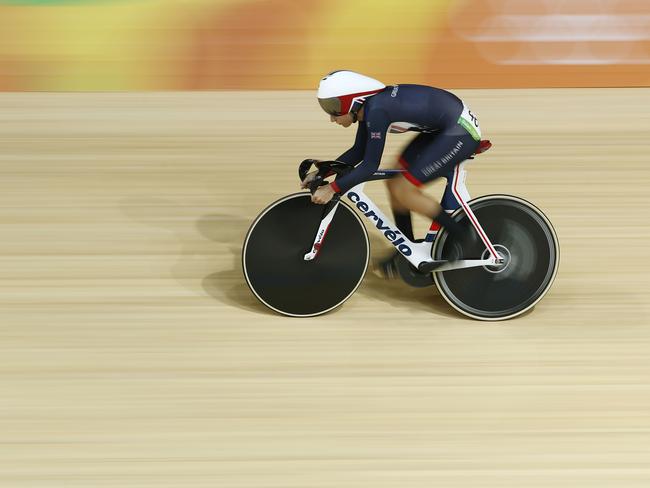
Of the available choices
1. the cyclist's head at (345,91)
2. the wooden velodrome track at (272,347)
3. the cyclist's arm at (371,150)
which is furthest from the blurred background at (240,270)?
the cyclist's head at (345,91)

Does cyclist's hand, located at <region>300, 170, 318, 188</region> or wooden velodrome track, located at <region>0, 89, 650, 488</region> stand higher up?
cyclist's hand, located at <region>300, 170, 318, 188</region>

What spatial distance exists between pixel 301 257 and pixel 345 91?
0.80 m

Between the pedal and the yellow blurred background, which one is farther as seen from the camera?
the yellow blurred background

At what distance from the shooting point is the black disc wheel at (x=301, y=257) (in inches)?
166

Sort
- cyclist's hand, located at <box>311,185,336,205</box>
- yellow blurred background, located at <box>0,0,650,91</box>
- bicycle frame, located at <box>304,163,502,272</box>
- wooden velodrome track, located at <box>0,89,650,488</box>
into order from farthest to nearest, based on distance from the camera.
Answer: yellow blurred background, located at <box>0,0,650,91</box> < bicycle frame, located at <box>304,163,502,272</box> < cyclist's hand, located at <box>311,185,336,205</box> < wooden velodrome track, located at <box>0,89,650,488</box>

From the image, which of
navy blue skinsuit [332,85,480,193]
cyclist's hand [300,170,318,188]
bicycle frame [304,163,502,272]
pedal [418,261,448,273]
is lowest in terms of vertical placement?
pedal [418,261,448,273]

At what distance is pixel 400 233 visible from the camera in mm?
4305

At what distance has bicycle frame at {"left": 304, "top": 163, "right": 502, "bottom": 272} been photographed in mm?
4195

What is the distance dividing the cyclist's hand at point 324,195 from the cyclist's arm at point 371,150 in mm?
61

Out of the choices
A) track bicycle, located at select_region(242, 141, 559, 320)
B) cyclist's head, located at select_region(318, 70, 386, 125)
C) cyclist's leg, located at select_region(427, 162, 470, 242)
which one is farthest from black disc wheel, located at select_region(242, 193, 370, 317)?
cyclist's head, located at select_region(318, 70, 386, 125)

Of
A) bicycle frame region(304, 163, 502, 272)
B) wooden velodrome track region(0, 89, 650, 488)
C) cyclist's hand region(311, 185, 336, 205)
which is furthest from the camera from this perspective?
bicycle frame region(304, 163, 502, 272)

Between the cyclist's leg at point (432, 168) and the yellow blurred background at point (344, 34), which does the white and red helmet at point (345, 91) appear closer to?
the cyclist's leg at point (432, 168)

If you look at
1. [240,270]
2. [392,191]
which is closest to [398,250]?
[392,191]

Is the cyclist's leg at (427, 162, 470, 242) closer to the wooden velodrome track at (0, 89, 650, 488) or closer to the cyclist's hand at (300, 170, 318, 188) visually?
the wooden velodrome track at (0, 89, 650, 488)
